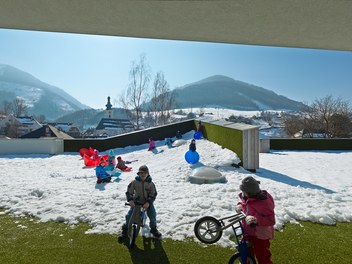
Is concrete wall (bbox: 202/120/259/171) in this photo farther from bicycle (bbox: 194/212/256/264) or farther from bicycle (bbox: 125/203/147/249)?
bicycle (bbox: 194/212/256/264)

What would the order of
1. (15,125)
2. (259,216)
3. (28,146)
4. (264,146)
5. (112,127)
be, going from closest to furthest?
(259,216)
(28,146)
(264,146)
(15,125)
(112,127)

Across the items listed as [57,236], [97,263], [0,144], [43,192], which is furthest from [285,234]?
[0,144]

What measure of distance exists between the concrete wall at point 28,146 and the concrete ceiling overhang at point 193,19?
681 inches

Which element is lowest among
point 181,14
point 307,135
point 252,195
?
point 307,135

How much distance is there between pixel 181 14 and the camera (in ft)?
9.05

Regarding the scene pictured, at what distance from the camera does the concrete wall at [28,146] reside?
18.2 meters

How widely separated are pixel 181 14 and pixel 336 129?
36.6m

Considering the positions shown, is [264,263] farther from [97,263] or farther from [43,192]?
[43,192]

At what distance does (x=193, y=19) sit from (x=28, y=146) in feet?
63.6

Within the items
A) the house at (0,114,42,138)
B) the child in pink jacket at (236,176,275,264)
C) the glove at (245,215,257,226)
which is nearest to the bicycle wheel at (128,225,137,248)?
the child in pink jacket at (236,176,275,264)

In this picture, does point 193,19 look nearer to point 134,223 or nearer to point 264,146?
point 134,223

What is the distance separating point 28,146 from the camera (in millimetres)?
18406

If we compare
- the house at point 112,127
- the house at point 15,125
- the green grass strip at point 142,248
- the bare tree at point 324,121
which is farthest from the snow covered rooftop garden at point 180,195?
the house at point 112,127

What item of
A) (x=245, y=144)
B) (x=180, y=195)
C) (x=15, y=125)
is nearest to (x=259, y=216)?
(x=180, y=195)
